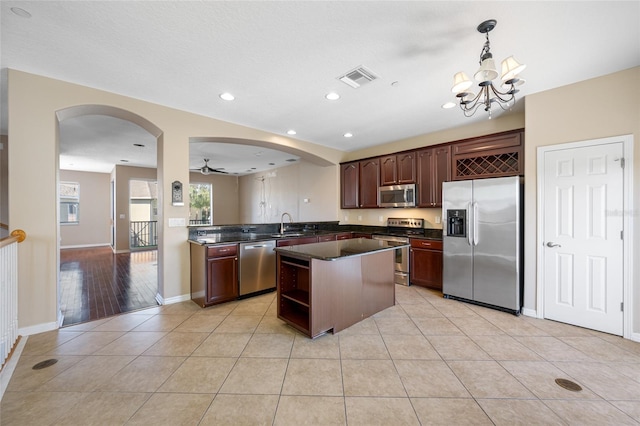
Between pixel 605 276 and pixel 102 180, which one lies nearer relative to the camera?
pixel 605 276

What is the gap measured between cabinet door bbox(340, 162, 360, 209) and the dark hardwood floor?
396 centimetres

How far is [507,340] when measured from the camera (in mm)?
2576

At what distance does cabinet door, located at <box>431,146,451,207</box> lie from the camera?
4246mm

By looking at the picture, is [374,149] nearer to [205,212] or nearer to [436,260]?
[436,260]

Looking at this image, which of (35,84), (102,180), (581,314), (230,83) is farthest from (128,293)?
(102,180)

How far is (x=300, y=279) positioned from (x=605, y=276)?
129 inches

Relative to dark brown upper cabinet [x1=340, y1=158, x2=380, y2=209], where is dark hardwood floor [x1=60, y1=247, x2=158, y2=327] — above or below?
below

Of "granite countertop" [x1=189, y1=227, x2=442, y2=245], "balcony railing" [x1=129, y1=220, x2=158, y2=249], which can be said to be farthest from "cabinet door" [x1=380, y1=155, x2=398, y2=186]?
"balcony railing" [x1=129, y1=220, x2=158, y2=249]

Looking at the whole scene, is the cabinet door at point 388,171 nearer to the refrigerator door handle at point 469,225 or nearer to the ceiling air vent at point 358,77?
the refrigerator door handle at point 469,225

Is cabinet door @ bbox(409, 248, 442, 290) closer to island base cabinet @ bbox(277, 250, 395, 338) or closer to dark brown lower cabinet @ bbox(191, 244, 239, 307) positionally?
island base cabinet @ bbox(277, 250, 395, 338)

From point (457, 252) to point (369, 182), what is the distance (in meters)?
2.26

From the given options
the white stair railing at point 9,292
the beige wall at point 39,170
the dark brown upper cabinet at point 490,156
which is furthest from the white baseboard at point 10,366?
the dark brown upper cabinet at point 490,156

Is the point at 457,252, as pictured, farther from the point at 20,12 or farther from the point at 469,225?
the point at 20,12

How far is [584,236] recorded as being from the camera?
9.28 ft
